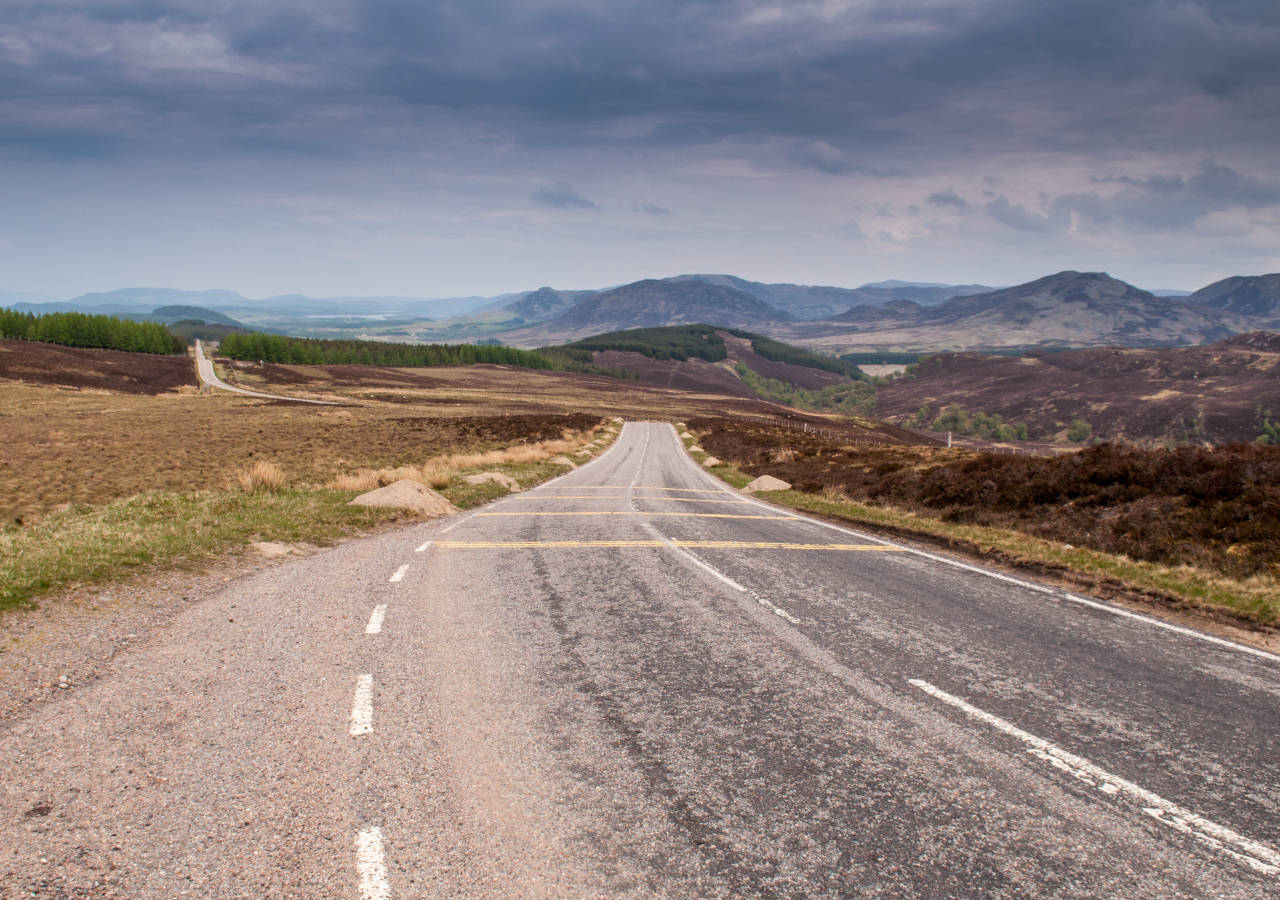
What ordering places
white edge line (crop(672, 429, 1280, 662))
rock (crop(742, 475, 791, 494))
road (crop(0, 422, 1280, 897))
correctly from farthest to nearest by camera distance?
1. rock (crop(742, 475, 791, 494))
2. white edge line (crop(672, 429, 1280, 662))
3. road (crop(0, 422, 1280, 897))

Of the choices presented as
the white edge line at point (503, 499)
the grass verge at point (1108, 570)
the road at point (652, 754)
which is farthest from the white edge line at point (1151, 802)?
the white edge line at point (503, 499)

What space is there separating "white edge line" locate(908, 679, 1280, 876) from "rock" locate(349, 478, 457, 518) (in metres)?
14.5

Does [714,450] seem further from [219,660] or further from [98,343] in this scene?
[98,343]

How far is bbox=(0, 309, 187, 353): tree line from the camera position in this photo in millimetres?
133250

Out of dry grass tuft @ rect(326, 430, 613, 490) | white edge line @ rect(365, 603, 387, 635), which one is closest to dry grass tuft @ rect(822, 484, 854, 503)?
dry grass tuft @ rect(326, 430, 613, 490)

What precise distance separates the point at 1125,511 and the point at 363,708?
1585 cm

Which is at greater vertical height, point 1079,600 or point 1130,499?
point 1130,499

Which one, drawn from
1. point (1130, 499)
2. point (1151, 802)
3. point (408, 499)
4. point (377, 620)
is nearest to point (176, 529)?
point (408, 499)

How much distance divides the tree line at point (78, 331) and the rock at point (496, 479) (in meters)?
153

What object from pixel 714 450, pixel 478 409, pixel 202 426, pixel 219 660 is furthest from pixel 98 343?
pixel 219 660

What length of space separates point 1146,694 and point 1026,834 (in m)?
3.17

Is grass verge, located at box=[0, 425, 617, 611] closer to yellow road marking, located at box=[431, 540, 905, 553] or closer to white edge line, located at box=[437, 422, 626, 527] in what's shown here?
white edge line, located at box=[437, 422, 626, 527]

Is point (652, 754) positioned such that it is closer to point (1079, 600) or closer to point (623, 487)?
point (1079, 600)

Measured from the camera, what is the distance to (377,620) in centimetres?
834
